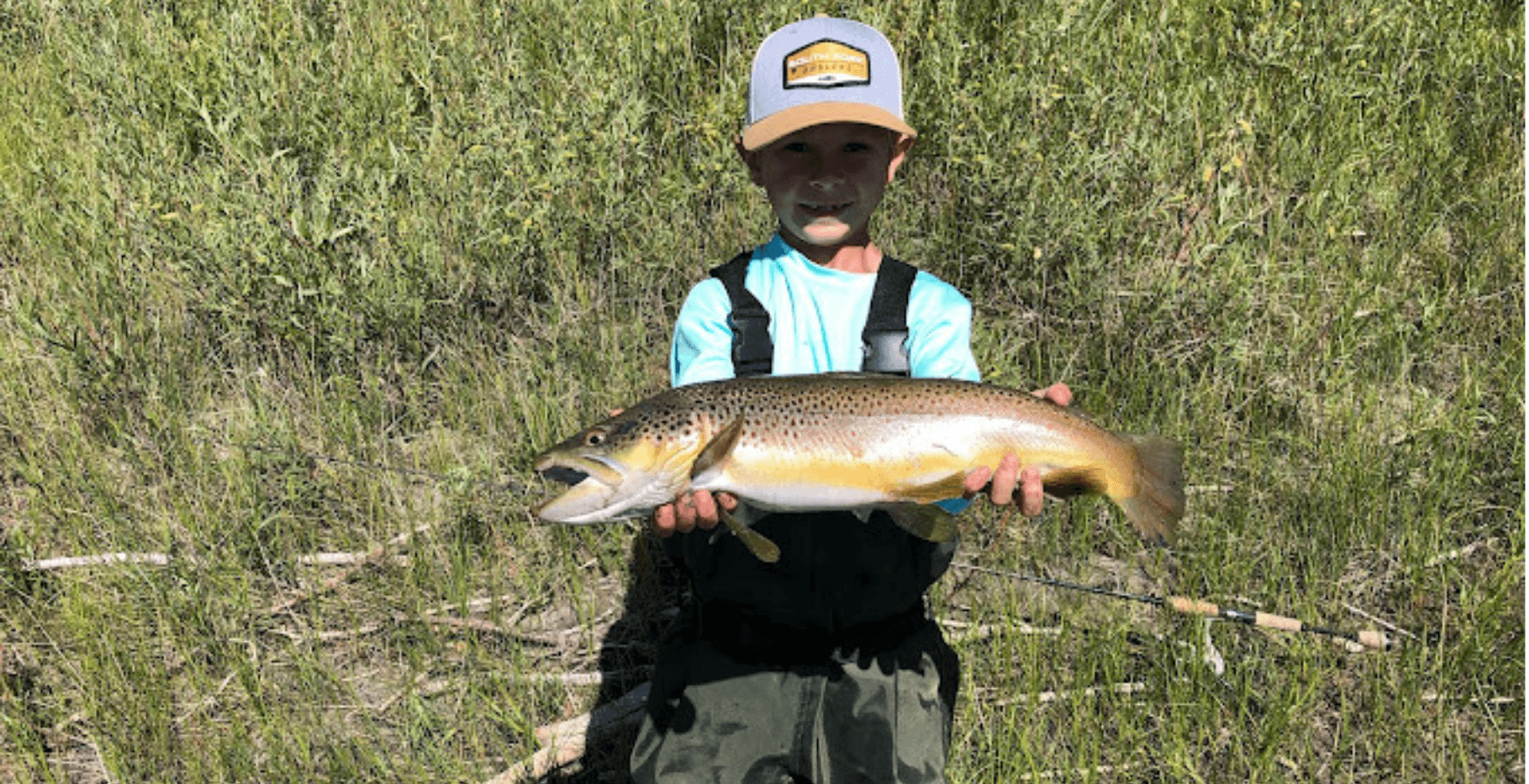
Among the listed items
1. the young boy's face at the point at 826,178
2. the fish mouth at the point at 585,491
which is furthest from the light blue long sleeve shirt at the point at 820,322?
the fish mouth at the point at 585,491

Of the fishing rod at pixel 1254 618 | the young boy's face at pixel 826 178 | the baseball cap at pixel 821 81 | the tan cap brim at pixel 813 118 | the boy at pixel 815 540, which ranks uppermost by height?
the baseball cap at pixel 821 81

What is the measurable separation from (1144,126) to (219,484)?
374 cm

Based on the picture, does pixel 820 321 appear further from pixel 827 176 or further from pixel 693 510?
pixel 693 510

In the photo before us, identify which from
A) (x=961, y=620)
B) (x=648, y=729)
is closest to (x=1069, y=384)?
(x=961, y=620)

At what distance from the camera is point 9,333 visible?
4.13 metres

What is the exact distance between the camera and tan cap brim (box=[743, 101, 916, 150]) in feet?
8.25

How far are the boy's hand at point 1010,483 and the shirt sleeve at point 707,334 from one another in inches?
27.0

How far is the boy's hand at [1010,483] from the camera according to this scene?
7.50 feet

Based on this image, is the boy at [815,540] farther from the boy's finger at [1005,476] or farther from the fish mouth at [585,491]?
the fish mouth at [585,491]

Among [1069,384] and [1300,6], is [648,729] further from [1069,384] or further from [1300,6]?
[1300,6]

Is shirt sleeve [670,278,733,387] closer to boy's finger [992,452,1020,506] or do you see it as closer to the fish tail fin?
boy's finger [992,452,1020,506]

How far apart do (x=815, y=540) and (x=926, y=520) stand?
423mm

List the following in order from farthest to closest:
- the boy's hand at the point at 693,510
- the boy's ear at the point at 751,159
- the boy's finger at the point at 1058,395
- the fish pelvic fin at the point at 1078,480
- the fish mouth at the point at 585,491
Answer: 1. the boy's ear at the point at 751,159
2. the boy's finger at the point at 1058,395
3. the fish pelvic fin at the point at 1078,480
4. the boy's hand at the point at 693,510
5. the fish mouth at the point at 585,491

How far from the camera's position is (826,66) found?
8.50ft
